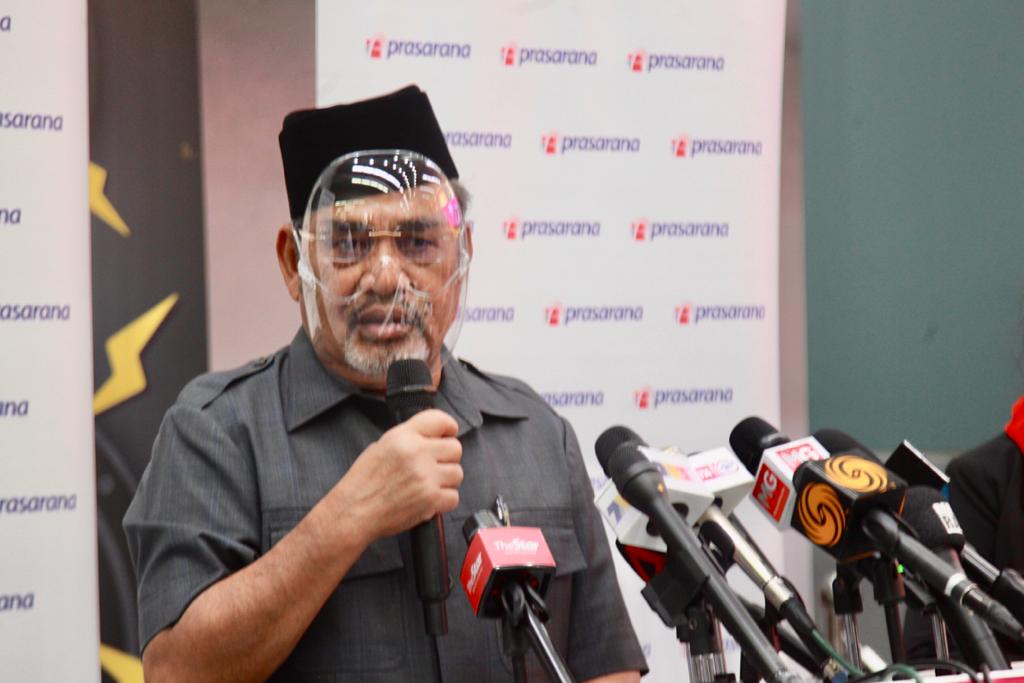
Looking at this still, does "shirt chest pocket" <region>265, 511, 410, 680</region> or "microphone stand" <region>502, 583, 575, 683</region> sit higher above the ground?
"microphone stand" <region>502, 583, 575, 683</region>

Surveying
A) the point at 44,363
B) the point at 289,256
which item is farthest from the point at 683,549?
the point at 44,363

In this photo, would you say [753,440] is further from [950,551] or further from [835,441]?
[950,551]

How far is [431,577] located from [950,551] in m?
0.67

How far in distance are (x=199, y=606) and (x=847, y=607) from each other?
87 centimetres

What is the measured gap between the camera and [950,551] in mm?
1557

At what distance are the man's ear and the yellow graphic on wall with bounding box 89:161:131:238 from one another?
1437 mm

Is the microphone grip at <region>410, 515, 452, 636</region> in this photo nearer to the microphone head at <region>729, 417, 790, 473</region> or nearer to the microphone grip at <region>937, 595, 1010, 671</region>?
the microphone head at <region>729, 417, 790, 473</region>

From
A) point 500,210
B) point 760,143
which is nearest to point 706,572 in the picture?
point 500,210

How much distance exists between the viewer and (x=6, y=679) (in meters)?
3.09

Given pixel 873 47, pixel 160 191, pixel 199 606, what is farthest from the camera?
pixel 873 47

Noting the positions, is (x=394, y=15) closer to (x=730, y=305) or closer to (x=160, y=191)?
(x=160, y=191)

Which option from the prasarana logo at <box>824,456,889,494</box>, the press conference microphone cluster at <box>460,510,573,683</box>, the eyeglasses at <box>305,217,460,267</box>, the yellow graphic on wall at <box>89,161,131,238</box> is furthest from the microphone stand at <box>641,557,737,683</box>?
the yellow graphic on wall at <box>89,161,131,238</box>

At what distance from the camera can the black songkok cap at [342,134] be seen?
2021 mm

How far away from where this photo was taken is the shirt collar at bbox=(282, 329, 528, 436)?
193 centimetres
